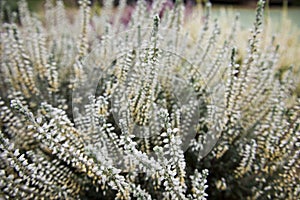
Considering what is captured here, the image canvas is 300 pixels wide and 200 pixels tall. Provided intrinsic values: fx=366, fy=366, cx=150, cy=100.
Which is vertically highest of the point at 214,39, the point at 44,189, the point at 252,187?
the point at 214,39

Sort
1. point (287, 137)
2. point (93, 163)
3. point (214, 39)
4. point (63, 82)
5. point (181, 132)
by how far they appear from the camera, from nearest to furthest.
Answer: point (93, 163) → point (287, 137) → point (181, 132) → point (214, 39) → point (63, 82)

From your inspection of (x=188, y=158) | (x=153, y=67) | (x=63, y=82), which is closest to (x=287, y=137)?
(x=188, y=158)

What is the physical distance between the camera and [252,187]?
1.32 metres

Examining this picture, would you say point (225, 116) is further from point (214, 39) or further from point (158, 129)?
point (214, 39)

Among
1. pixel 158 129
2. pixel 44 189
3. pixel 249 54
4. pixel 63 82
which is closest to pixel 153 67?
pixel 158 129

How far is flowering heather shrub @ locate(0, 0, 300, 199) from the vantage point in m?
1.03

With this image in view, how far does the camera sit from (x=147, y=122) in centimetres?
126

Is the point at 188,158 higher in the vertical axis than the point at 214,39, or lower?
lower

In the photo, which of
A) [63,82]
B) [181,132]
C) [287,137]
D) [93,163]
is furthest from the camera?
[63,82]

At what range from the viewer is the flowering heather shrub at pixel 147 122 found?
3.39ft

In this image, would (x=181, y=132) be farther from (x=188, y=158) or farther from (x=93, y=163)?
(x=93, y=163)

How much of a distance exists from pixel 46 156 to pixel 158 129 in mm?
403

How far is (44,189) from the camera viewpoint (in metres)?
1.11

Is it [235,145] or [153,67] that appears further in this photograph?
[235,145]
